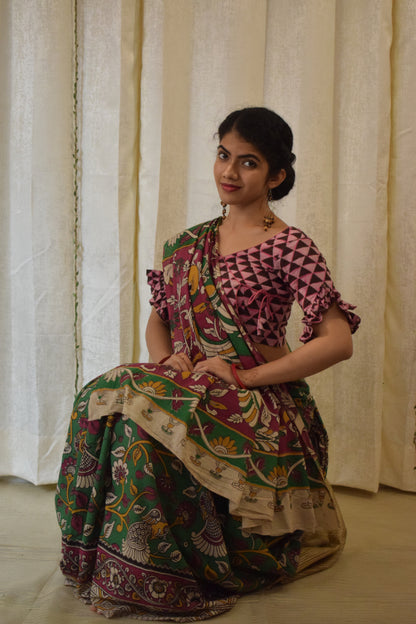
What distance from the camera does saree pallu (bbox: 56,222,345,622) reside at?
1453 mm

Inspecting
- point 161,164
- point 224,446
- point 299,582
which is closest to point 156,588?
point 224,446

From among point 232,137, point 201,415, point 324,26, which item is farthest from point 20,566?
point 324,26

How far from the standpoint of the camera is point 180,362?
1728mm

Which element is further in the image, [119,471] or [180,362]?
[180,362]

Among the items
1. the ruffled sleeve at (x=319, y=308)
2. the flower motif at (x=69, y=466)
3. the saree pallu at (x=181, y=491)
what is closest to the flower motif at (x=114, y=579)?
the saree pallu at (x=181, y=491)

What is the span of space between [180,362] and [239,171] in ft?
1.77

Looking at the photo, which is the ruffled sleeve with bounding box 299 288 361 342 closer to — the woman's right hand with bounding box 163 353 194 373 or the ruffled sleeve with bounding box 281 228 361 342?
the ruffled sleeve with bounding box 281 228 361 342

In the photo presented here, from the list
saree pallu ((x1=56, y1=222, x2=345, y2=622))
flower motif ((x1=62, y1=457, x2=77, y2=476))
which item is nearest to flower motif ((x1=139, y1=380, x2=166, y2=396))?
saree pallu ((x1=56, y1=222, x2=345, y2=622))

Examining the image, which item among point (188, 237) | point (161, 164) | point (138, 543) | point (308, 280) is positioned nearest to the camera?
point (138, 543)

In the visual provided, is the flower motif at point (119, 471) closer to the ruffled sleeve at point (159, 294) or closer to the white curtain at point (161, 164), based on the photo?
the ruffled sleeve at point (159, 294)

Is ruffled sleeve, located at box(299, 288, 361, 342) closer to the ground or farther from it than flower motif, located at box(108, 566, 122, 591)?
farther from it

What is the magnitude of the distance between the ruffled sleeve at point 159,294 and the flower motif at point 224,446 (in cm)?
57

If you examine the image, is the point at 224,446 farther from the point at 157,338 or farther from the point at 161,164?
the point at 161,164

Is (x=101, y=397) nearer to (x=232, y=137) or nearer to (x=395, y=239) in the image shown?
(x=232, y=137)
